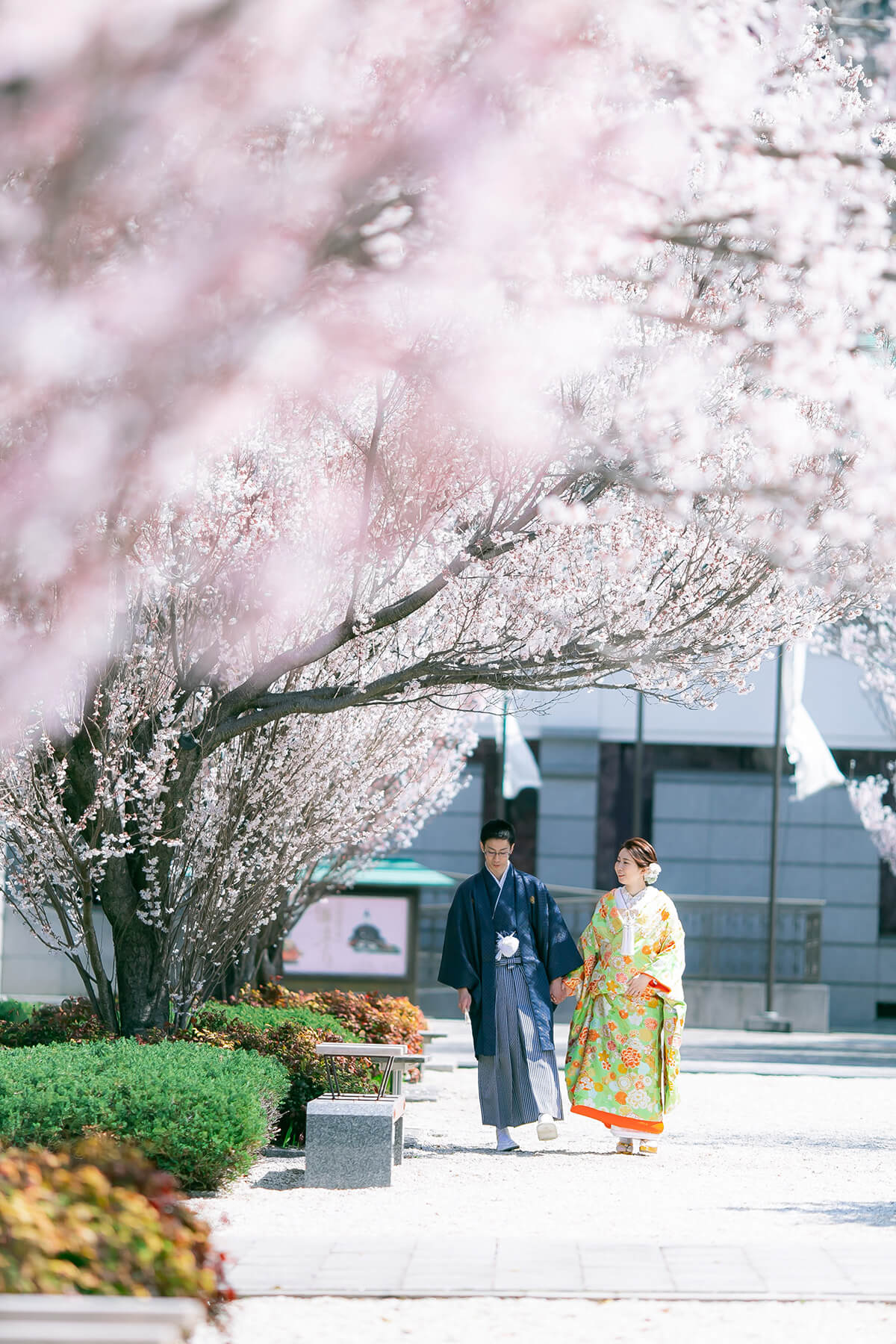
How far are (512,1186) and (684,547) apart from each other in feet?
12.5

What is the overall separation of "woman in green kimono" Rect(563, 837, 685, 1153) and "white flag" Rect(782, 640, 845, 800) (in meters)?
16.3

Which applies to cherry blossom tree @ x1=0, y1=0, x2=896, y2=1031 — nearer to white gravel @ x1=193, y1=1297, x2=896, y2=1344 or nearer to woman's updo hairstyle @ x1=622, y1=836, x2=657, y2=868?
woman's updo hairstyle @ x1=622, y1=836, x2=657, y2=868

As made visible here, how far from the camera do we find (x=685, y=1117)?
39.4 feet

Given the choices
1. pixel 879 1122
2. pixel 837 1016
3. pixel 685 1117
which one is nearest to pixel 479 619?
pixel 685 1117

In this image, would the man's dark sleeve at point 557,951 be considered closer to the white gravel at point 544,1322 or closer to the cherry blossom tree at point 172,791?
the cherry blossom tree at point 172,791

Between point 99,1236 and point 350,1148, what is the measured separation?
177 inches

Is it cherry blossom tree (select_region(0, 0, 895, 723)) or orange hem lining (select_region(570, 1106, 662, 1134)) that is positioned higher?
cherry blossom tree (select_region(0, 0, 895, 723))

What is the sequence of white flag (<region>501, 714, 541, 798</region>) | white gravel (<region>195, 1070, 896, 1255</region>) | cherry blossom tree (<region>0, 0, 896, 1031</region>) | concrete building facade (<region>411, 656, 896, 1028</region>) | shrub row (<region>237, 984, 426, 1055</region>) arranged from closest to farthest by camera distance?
cherry blossom tree (<region>0, 0, 896, 1031</region>), white gravel (<region>195, 1070, 896, 1255</region>), shrub row (<region>237, 984, 426, 1055</region>), white flag (<region>501, 714, 541, 798</region>), concrete building facade (<region>411, 656, 896, 1028</region>)

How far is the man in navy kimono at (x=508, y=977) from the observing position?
983 centimetres

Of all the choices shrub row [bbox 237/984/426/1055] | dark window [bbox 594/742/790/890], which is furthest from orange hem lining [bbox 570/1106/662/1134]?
dark window [bbox 594/742/790/890]

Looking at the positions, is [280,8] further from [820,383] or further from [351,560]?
[351,560]

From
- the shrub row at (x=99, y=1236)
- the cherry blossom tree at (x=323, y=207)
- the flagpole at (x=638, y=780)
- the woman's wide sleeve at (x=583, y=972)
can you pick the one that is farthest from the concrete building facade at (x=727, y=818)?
the shrub row at (x=99, y=1236)

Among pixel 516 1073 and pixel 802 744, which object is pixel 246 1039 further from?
pixel 802 744

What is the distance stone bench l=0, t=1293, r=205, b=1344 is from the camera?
10.2ft
